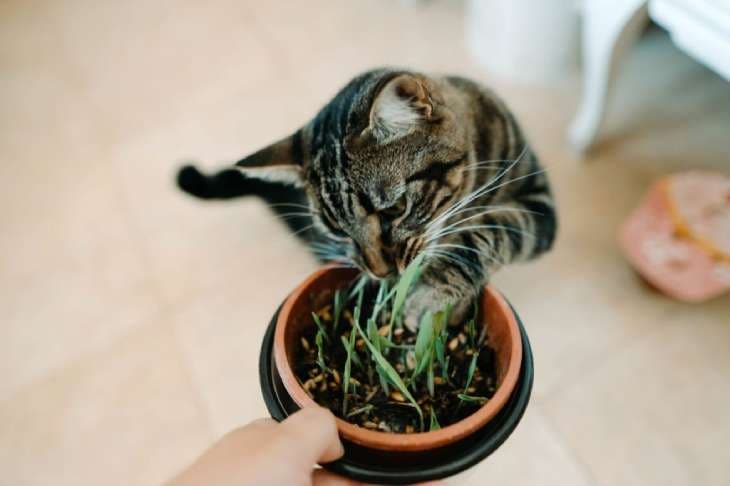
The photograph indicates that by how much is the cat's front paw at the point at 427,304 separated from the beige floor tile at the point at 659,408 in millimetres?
365

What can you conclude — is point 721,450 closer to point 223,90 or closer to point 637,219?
point 637,219

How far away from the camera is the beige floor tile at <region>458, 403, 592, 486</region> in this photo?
986 millimetres

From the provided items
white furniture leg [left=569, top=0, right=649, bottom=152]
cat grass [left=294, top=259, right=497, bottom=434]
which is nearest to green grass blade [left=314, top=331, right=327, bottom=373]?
cat grass [left=294, top=259, right=497, bottom=434]

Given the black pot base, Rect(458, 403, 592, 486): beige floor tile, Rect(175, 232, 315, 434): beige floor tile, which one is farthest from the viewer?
Rect(175, 232, 315, 434): beige floor tile

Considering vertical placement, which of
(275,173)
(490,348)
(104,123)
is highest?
(104,123)

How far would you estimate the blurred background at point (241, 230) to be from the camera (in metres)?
1.05

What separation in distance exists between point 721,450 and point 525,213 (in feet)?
1.73

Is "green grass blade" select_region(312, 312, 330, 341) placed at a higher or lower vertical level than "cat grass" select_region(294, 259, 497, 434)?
higher

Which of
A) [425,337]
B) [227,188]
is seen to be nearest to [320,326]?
[425,337]

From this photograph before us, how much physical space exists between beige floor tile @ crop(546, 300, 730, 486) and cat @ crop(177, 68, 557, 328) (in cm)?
34

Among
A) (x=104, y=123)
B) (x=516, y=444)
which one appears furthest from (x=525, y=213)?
(x=104, y=123)

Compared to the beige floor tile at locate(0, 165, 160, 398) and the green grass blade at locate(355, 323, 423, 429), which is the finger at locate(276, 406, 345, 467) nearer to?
the green grass blade at locate(355, 323, 423, 429)

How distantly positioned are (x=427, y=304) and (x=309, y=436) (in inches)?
10.8

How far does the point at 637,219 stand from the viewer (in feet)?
3.67
